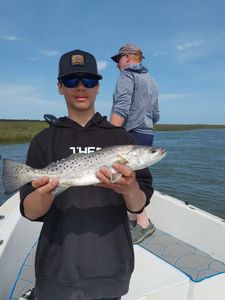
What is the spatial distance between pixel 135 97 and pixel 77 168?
121 inches

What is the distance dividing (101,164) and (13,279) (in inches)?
113

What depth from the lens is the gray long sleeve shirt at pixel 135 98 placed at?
5234 millimetres

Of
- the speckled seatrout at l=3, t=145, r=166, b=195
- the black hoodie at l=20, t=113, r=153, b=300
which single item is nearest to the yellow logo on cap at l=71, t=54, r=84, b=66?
the black hoodie at l=20, t=113, r=153, b=300

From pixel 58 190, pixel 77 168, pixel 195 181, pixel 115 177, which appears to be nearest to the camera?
pixel 115 177

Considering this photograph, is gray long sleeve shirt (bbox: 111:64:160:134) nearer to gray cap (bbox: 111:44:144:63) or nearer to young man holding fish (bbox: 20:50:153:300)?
gray cap (bbox: 111:44:144:63)

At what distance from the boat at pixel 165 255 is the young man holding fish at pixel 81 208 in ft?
5.20

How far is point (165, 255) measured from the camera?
5.38 m

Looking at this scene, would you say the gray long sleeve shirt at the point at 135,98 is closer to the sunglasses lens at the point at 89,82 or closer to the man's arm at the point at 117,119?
the man's arm at the point at 117,119

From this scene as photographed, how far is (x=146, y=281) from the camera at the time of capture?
14.4 ft

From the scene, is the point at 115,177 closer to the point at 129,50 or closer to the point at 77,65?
the point at 77,65

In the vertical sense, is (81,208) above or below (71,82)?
below

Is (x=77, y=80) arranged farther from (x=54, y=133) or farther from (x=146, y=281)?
(x=146, y=281)

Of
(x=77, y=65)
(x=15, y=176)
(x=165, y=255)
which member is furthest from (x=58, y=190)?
(x=165, y=255)

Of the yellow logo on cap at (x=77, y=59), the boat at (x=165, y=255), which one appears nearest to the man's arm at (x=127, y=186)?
the yellow logo on cap at (x=77, y=59)
